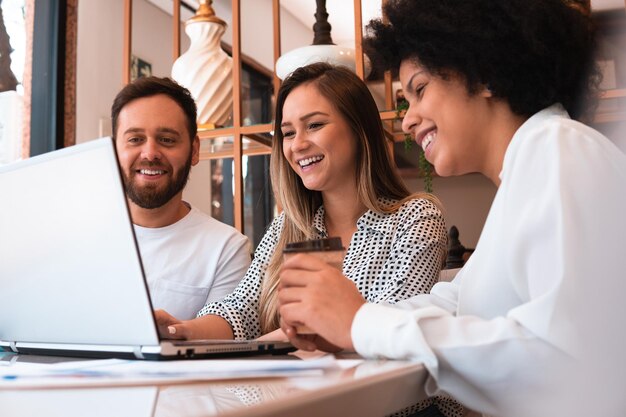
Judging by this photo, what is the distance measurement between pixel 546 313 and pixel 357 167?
997mm

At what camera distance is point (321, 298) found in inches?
31.3

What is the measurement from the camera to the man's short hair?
1.89 metres

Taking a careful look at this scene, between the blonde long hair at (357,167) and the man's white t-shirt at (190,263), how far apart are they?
0.22 m

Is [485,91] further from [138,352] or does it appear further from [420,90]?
[138,352]

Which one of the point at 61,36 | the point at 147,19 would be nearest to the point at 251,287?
the point at 61,36

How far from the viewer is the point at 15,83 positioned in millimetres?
2691

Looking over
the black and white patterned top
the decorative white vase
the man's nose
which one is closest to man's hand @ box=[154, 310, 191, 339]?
the black and white patterned top

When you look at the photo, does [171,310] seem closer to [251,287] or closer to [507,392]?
[251,287]

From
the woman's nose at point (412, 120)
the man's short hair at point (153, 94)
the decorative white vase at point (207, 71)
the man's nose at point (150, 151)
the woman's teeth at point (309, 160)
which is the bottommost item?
the woman's nose at point (412, 120)

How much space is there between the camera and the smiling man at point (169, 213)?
1725 mm

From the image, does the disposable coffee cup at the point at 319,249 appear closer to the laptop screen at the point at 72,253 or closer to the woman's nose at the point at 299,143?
the laptop screen at the point at 72,253

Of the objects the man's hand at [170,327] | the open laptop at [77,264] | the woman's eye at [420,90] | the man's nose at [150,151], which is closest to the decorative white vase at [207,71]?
the man's nose at [150,151]

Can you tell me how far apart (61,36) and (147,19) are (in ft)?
2.10

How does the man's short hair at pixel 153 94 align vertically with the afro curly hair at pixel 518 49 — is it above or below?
above
